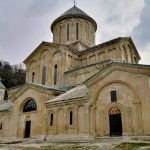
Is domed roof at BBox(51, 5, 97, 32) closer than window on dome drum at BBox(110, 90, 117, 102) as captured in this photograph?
No

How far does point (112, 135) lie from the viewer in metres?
14.7

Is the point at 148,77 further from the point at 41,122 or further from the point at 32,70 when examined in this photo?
the point at 32,70

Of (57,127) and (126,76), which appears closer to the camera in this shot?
(126,76)

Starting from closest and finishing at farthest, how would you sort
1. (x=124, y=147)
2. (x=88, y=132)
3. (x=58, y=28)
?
(x=124, y=147) → (x=88, y=132) → (x=58, y=28)

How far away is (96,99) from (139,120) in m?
3.70

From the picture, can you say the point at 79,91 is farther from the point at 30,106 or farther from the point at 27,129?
the point at 27,129

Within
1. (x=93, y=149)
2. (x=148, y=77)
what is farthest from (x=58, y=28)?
(x=93, y=149)

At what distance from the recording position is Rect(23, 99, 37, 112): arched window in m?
20.9

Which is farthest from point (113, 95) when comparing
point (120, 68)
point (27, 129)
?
point (27, 129)

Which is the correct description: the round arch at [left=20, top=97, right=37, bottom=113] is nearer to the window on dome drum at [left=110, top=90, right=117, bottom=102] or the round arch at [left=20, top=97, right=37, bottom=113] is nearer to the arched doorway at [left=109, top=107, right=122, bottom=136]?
the arched doorway at [left=109, top=107, right=122, bottom=136]

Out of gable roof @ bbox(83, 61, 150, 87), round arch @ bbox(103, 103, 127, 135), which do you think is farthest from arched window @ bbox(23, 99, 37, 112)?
round arch @ bbox(103, 103, 127, 135)

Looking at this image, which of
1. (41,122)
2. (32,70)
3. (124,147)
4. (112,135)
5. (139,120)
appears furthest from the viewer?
(32,70)

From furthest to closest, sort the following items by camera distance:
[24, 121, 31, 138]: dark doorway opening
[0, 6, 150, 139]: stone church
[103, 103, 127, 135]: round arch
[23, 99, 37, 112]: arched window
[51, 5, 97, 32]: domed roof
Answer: [51, 5, 97, 32]: domed roof
[23, 99, 37, 112]: arched window
[24, 121, 31, 138]: dark doorway opening
[0, 6, 150, 139]: stone church
[103, 103, 127, 135]: round arch

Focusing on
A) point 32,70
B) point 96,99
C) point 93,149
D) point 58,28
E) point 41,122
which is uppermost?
point 58,28
